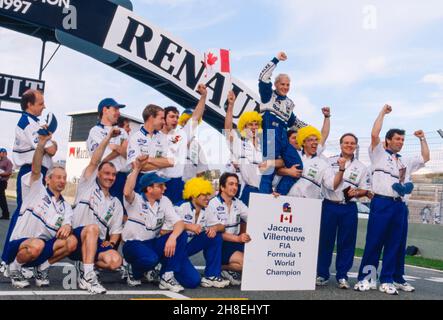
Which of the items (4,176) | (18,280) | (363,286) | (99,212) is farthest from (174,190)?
(4,176)

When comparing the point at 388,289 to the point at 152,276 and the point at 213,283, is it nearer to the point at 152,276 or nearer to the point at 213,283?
the point at 213,283

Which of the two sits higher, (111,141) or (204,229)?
(111,141)

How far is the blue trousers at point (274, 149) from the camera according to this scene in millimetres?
5844

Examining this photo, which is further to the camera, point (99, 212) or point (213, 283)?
point (213, 283)

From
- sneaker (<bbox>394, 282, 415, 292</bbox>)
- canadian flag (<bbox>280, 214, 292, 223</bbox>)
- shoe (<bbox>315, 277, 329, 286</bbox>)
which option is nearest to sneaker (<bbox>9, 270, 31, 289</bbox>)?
canadian flag (<bbox>280, 214, 292, 223</bbox>)

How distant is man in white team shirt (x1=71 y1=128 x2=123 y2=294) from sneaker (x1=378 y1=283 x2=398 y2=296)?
3006 millimetres

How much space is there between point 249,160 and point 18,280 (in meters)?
3.00

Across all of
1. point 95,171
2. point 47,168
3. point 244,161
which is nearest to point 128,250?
point 95,171

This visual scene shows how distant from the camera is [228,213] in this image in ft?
18.4

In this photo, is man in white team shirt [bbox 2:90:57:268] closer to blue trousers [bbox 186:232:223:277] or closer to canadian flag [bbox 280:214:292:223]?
blue trousers [bbox 186:232:223:277]

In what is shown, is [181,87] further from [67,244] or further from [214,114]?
[67,244]

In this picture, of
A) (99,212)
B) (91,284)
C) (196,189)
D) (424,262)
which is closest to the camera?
(91,284)

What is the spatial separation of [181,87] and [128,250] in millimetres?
8569

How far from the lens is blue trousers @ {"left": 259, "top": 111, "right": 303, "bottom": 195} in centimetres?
584
